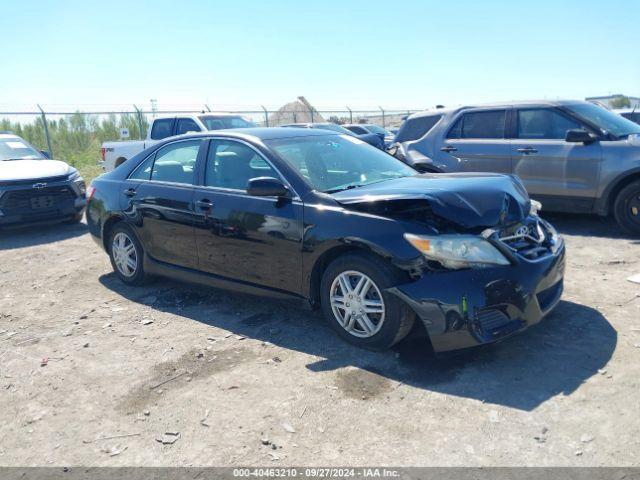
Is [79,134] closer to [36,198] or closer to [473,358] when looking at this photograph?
[36,198]

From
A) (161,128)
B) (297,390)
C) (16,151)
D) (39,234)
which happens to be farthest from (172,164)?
(161,128)

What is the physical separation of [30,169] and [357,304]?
24.7 ft

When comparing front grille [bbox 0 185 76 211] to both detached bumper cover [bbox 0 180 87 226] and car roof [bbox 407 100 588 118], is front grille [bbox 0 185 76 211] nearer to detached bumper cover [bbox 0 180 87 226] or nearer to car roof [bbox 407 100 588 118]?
detached bumper cover [bbox 0 180 87 226]

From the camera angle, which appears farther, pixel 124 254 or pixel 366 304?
pixel 124 254

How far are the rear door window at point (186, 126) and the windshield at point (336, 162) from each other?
7.46 metres

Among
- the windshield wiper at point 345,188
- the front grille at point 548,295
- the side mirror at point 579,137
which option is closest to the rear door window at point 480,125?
the side mirror at point 579,137

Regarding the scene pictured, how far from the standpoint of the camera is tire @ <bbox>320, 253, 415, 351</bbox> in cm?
378

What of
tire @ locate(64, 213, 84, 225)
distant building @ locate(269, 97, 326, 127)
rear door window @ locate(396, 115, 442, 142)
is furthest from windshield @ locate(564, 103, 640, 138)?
distant building @ locate(269, 97, 326, 127)

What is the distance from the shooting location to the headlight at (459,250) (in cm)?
361

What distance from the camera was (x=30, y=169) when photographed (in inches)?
366

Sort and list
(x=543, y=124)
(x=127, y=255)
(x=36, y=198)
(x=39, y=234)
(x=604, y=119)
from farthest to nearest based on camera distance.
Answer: (x=39, y=234), (x=36, y=198), (x=543, y=124), (x=604, y=119), (x=127, y=255)

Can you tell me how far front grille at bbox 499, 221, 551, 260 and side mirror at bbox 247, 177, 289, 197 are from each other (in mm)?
1666

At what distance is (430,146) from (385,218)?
5189 millimetres

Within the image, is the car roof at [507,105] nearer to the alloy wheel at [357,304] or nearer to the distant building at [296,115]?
the alloy wheel at [357,304]
